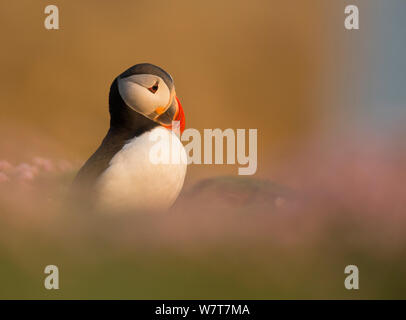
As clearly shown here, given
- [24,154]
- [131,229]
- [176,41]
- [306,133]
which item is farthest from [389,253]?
[24,154]

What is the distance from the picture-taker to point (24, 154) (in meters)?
1.75

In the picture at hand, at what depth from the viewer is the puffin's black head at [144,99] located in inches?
66.6

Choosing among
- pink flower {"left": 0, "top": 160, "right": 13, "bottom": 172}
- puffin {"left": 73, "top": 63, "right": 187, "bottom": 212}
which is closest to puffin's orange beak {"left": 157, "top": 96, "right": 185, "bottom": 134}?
puffin {"left": 73, "top": 63, "right": 187, "bottom": 212}

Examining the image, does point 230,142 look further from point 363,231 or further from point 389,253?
point 389,253

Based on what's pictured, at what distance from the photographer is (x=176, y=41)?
1780mm

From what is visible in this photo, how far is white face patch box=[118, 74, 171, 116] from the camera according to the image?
1688 millimetres

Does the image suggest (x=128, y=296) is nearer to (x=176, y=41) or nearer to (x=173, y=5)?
(x=176, y=41)

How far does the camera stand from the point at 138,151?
5.44ft

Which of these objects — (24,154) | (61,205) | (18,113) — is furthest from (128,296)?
(18,113)

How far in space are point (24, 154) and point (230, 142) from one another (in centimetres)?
70

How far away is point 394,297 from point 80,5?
1485mm

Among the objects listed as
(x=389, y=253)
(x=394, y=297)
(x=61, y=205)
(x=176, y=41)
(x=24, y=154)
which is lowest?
(x=394, y=297)

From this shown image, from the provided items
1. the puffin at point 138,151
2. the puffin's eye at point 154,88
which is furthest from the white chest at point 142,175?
the puffin's eye at point 154,88

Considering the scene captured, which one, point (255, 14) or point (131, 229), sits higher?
point (255, 14)
